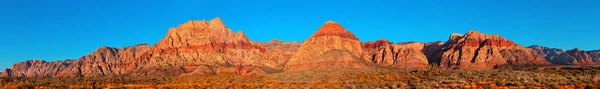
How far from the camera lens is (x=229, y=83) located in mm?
88062

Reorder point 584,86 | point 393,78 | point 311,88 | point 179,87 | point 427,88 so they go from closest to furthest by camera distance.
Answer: point 584,86, point 427,88, point 311,88, point 393,78, point 179,87

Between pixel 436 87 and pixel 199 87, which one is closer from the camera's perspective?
pixel 436 87

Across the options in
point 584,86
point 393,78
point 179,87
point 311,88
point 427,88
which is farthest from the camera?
point 179,87

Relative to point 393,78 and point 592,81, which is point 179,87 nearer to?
point 393,78

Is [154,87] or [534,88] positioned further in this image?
[154,87]

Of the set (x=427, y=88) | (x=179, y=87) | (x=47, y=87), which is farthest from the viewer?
(x=47, y=87)

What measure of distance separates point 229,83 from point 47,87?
33.2 meters

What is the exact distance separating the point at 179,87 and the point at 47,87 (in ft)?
84.2

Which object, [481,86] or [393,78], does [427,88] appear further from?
[393,78]

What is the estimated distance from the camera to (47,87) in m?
94.2

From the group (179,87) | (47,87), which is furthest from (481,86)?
(47,87)

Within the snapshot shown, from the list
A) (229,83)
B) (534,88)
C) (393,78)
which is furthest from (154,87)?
(534,88)

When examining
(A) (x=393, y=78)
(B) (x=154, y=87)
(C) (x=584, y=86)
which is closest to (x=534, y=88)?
(C) (x=584, y=86)

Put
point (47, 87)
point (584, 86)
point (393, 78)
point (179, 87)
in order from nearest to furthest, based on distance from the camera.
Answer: point (584, 86), point (393, 78), point (179, 87), point (47, 87)
